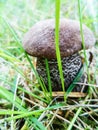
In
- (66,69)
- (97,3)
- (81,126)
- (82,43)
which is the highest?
(97,3)

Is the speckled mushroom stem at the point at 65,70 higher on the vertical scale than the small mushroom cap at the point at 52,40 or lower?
lower

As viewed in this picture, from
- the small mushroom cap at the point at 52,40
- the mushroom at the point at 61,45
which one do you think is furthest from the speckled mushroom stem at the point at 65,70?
the small mushroom cap at the point at 52,40

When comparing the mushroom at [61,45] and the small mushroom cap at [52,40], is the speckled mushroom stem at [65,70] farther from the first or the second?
the small mushroom cap at [52,40]

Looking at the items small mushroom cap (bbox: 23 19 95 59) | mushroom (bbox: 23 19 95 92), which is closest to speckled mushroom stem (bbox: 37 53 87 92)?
mushroom (bbox: 23 19 95 92)

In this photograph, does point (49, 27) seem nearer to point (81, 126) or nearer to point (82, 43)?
point (82, 43)

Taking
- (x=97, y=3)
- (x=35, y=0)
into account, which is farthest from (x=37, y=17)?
(x=35, y=0)

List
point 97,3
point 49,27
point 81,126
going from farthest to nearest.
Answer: point 97,3 → point 49,27 → point 81,126

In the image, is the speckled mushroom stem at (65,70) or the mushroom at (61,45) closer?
the mushroom at (61,45)
